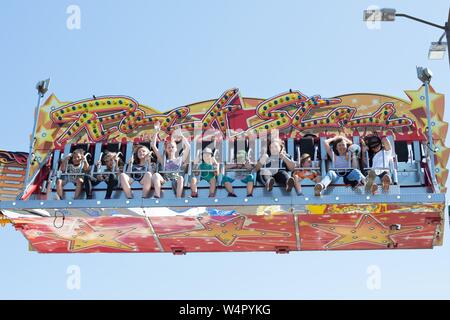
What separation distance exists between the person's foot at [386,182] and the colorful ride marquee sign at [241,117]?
235 centimetres

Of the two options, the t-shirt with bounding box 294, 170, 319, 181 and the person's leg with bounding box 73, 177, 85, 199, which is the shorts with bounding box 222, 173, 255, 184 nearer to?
the t-shirt with bounding box 294, 170, 319, 181

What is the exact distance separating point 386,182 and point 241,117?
4400 mm

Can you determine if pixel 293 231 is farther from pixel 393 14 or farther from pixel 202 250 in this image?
pixel 393 14

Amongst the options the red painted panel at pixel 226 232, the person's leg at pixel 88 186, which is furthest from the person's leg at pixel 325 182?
the person's leg at pixel 88 186

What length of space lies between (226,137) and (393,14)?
5.81 m

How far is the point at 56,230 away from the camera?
58.4ft

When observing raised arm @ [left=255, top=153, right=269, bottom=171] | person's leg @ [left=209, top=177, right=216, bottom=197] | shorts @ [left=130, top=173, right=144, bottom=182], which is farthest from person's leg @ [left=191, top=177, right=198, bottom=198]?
raised arm @ [left=255, top=153, right=269, bottom=171]

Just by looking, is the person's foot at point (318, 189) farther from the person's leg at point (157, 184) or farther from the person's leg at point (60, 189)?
the person's leg at point (60, 189)

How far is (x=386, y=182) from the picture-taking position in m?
15.6

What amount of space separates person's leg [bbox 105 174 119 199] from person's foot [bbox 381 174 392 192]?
203 inches

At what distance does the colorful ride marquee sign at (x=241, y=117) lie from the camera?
18.3 meters

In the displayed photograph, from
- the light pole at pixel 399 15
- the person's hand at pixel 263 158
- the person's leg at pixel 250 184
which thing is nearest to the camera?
the light pole at pixel 399 15

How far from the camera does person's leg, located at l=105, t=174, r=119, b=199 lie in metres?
16.6
